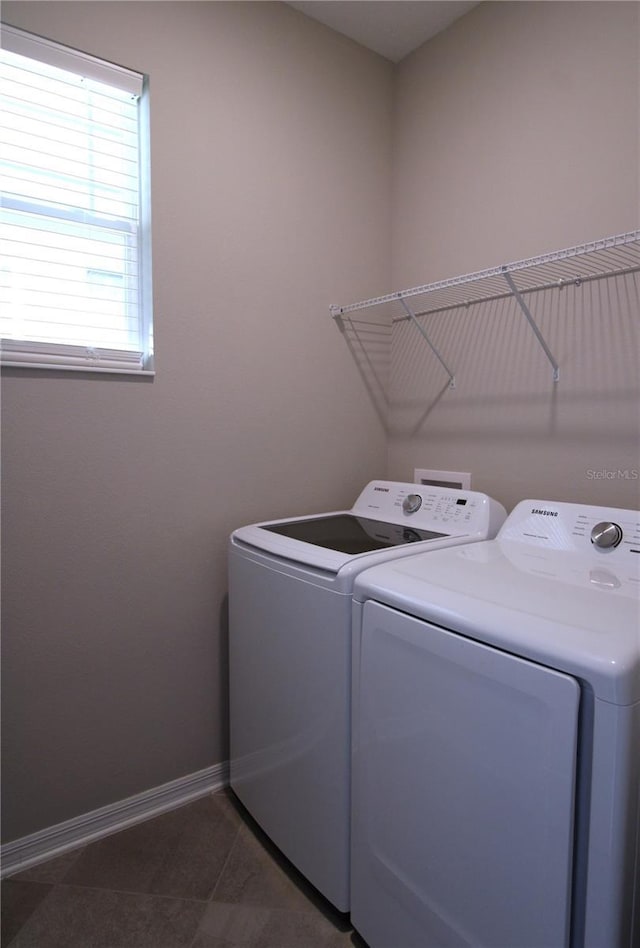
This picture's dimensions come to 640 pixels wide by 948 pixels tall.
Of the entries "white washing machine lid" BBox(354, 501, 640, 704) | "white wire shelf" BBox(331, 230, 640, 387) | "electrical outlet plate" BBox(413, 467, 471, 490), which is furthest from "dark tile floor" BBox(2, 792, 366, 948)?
"white wire shelf" BBox(331, 230, 640, 387)

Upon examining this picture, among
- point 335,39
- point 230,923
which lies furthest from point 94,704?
point 335,39

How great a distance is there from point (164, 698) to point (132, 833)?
1.32 ft

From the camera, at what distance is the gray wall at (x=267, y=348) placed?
5.05 ft

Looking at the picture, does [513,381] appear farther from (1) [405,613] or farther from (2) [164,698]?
(2) [164,698]

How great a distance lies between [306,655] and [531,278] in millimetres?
1360

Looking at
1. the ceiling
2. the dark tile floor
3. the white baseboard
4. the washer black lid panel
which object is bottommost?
the dark tile floor

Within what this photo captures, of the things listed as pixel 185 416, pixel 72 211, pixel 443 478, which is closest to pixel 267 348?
pixel 185 416

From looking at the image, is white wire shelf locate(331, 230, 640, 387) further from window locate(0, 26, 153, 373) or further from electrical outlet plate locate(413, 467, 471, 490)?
window locate(0, 26, 153, 373)

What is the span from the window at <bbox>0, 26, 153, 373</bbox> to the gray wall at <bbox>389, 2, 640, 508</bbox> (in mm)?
1068

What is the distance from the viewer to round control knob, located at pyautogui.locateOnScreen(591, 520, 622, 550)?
4.38 ft

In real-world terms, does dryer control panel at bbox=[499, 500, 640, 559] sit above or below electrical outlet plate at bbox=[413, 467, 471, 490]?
below

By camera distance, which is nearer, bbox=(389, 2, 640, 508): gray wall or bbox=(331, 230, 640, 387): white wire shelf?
bbox=(331, 230, 640, 387): white wire shelf

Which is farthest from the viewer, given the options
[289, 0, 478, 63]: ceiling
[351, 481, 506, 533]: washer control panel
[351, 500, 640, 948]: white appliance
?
[289, 0, 478, 63]: ceiling

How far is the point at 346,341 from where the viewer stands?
85.4 inches
